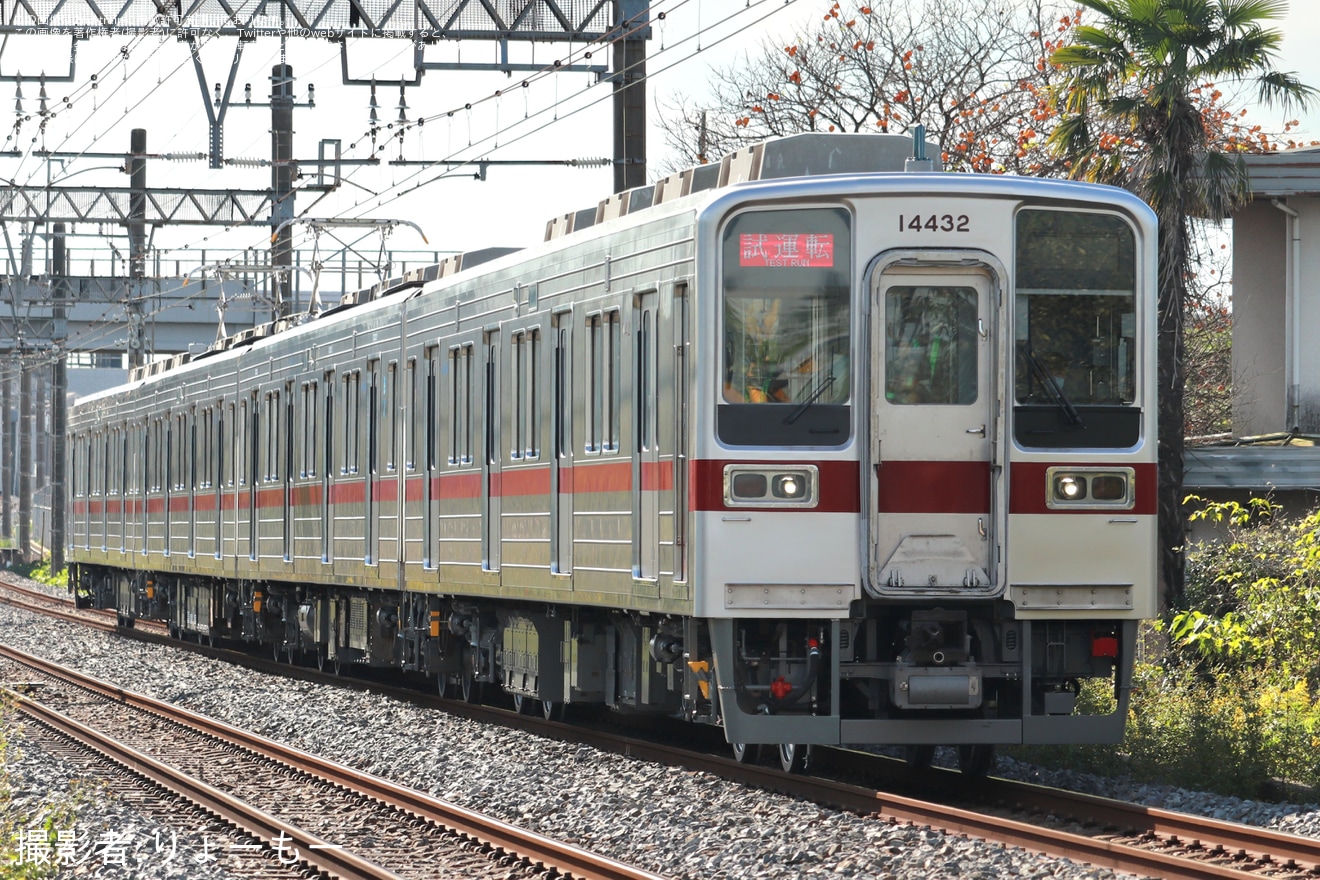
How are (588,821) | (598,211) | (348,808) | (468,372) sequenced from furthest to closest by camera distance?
(468,372)
(598,211)
(348,808)
(588,821)

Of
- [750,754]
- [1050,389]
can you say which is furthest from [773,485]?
[750,754]

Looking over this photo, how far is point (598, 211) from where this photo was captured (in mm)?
13492

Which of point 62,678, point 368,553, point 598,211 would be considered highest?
point 598,211

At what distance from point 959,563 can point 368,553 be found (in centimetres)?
848

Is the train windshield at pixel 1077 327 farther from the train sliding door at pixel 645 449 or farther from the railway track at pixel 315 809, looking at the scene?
the railway track at pixel 315 809

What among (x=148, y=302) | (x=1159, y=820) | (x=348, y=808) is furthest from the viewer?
(x=148, y=302)

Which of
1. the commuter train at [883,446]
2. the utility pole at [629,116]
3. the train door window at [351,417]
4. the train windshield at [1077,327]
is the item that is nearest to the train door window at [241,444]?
the train door window at [351,417]

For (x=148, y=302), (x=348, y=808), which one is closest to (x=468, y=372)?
(x=348, y=808)

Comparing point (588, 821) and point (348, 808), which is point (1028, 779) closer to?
point (588, 821)

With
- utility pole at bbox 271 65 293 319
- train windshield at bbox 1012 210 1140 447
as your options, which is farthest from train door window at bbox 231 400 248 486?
train windshield at bbox 1012 210 1140 447

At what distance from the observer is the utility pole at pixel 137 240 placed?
114 feet

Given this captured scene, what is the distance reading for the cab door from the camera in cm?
1056

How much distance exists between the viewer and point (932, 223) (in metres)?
10.7

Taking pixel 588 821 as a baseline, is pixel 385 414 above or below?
above
